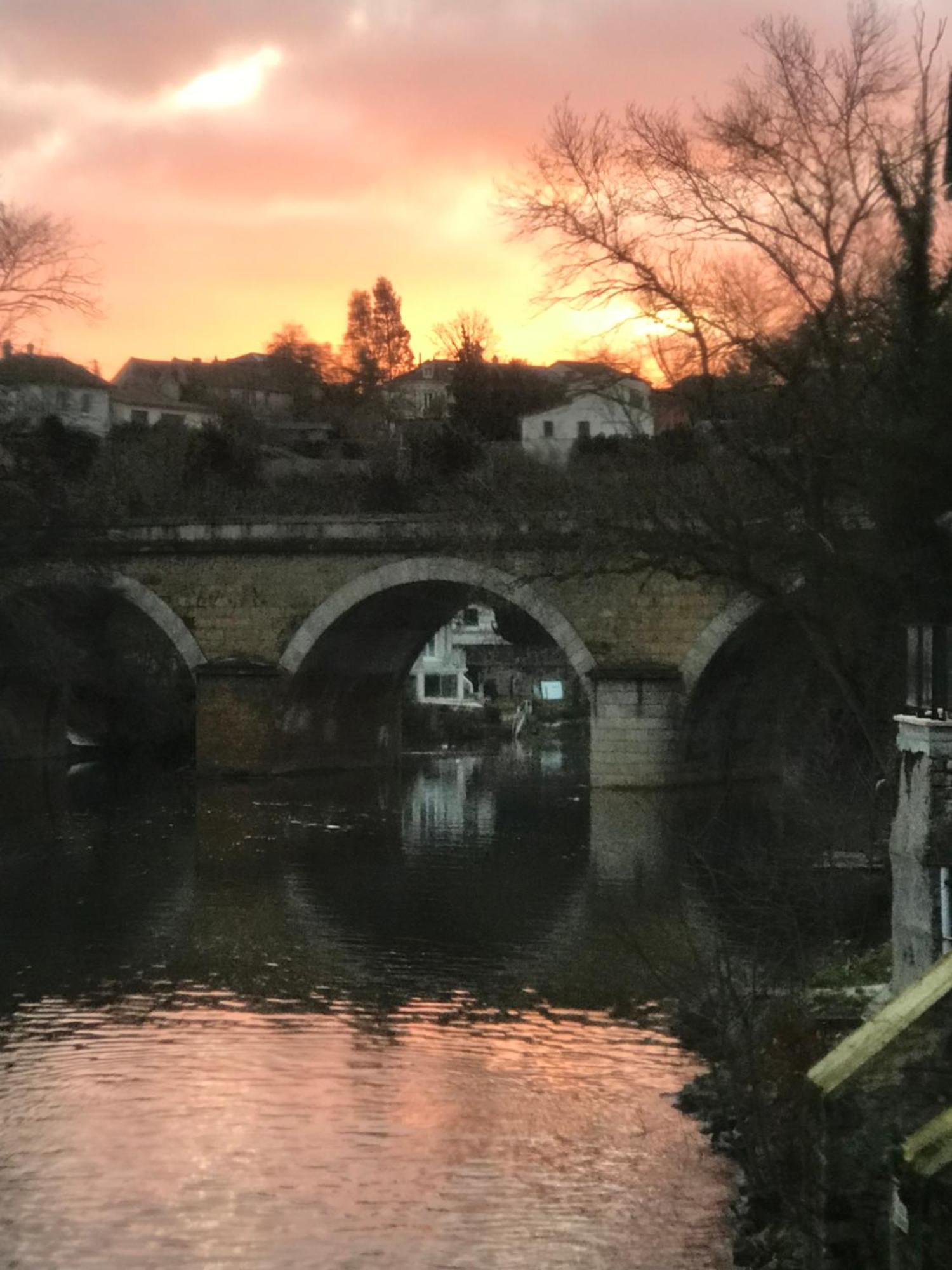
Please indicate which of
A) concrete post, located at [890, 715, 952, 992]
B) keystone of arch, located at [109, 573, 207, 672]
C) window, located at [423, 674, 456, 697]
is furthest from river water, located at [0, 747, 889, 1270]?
window, located at [423, 674, 456, 697]

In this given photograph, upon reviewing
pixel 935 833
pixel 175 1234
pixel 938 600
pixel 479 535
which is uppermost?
pixel 479 535

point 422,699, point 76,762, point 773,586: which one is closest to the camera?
point 773,586

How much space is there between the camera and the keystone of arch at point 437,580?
2694cm

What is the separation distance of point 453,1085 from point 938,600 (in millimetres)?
4103

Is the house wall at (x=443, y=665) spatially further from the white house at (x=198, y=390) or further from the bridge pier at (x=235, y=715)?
the bridge pier at (x=235, y=715)

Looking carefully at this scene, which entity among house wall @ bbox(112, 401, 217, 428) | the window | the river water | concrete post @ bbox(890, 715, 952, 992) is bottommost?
the river water

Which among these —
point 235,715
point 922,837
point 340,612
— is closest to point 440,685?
point 235,715

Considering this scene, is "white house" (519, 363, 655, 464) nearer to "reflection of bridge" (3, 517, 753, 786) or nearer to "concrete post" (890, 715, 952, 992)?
"reflection of bridge" (3, 517, 753, 786)

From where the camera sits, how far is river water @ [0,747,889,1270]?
8.06 metres

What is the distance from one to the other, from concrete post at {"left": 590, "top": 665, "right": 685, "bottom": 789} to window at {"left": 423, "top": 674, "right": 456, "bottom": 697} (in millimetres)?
29880

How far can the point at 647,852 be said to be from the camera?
20.6 meters

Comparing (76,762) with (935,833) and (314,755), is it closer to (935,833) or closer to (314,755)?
(314,755)

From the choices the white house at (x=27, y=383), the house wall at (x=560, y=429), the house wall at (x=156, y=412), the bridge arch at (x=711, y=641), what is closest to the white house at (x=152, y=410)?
the house wall at (x=156, y=412)

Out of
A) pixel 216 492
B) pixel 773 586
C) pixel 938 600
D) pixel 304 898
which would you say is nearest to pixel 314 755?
pixel 216 492
